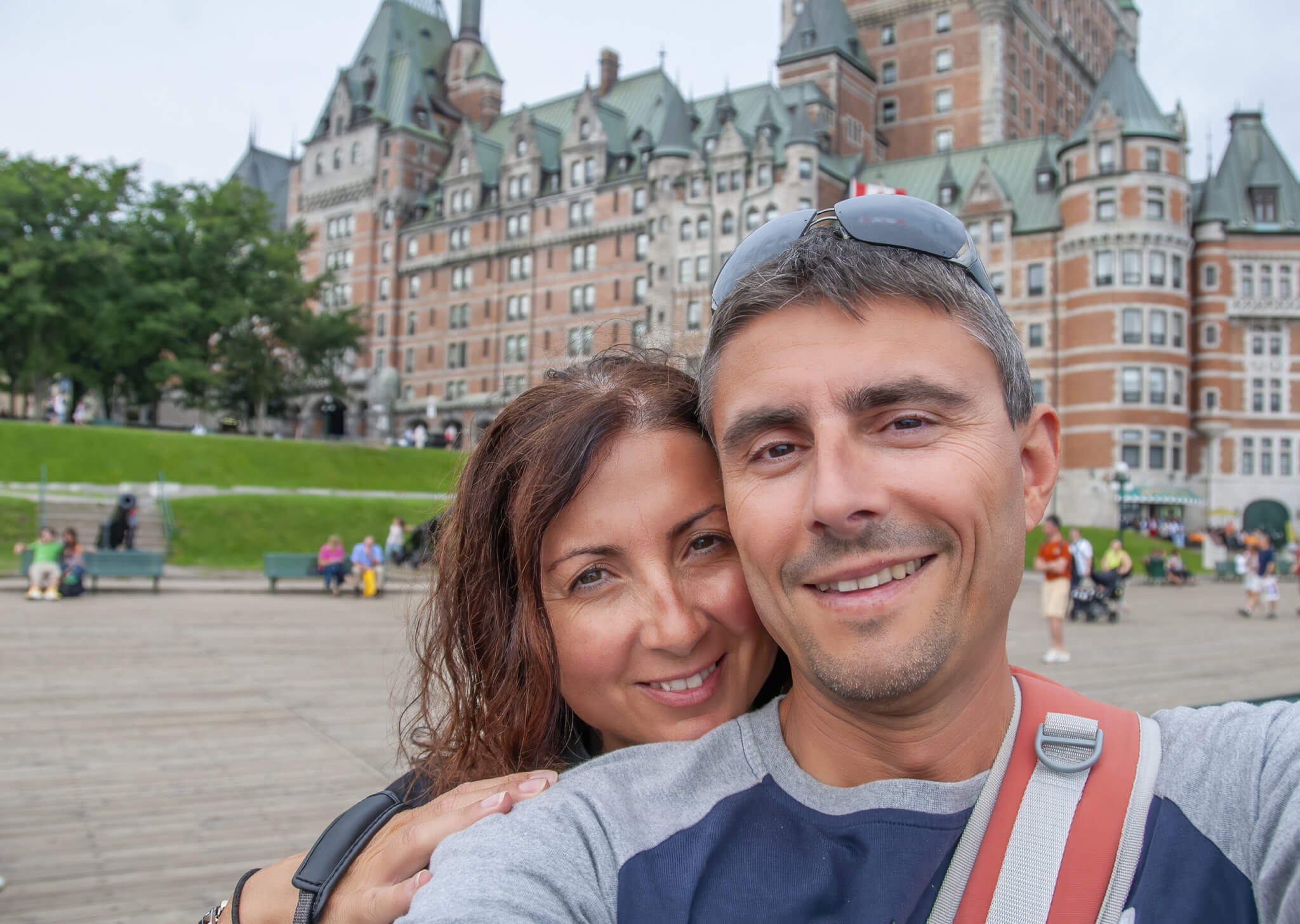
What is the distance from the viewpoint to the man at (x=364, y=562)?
2053 cm

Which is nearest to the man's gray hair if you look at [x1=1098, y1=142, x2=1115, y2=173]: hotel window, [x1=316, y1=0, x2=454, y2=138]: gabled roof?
[x1=1098, y1=142, x2=1115, y2=173]: hotel window

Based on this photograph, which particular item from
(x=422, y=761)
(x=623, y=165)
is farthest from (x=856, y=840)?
(x=623, y=165)

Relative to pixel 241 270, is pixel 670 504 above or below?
below

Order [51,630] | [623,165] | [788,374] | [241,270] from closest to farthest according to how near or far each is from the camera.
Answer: [788,374] < [51,630] < [241,270] < [623,165]

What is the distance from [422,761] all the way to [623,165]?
55986 mm

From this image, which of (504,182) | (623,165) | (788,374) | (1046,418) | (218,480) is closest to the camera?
(788,374)

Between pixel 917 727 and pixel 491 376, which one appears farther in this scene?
pixel 491 376

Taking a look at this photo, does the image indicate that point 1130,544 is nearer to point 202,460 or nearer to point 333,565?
point 333,565

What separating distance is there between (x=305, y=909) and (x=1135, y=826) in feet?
4.45

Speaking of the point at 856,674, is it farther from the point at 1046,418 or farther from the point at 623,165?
the point at 623,165

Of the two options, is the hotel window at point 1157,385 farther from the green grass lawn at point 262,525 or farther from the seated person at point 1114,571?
the green grass lawn at point 262,525

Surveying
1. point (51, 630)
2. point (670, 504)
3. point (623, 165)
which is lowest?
point (51, 630)

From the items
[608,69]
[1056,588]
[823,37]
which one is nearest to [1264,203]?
[823,37]

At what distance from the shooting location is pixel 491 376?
57844 millimetres
